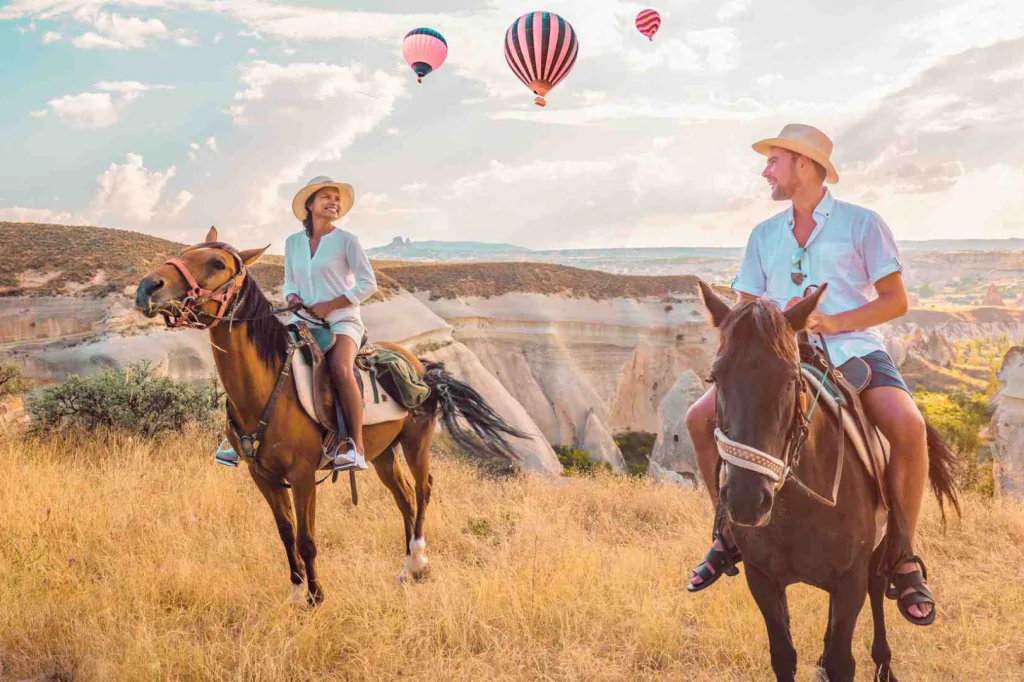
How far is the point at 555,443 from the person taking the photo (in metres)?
38.1

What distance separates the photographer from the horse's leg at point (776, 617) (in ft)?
9.94

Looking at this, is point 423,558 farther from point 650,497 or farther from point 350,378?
Answer: point 650,497

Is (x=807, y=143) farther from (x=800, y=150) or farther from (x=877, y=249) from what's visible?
(x=877, y=249)

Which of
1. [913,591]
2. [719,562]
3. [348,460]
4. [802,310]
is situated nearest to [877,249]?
[802,310]

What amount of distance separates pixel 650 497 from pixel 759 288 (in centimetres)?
490

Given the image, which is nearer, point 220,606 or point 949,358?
point 220,606

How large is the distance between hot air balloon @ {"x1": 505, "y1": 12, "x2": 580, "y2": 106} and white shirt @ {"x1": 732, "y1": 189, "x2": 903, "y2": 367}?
22.7 metres


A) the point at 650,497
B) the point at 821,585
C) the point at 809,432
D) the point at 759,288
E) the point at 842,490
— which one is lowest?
the point at 650,497

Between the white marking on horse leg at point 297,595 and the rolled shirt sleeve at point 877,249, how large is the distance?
13.4 feet

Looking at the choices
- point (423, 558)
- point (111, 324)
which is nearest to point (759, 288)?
point (423, 558)

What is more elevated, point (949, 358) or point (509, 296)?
point (509, 296)

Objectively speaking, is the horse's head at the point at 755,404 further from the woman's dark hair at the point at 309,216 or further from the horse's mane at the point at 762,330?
the woman's dark hair at the point at 309,216

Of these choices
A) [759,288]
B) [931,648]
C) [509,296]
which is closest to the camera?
[759,288]

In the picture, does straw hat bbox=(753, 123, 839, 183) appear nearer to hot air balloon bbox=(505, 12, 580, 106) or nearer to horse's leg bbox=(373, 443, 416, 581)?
horse's leg bbox=(373, 443, 416, 581)
